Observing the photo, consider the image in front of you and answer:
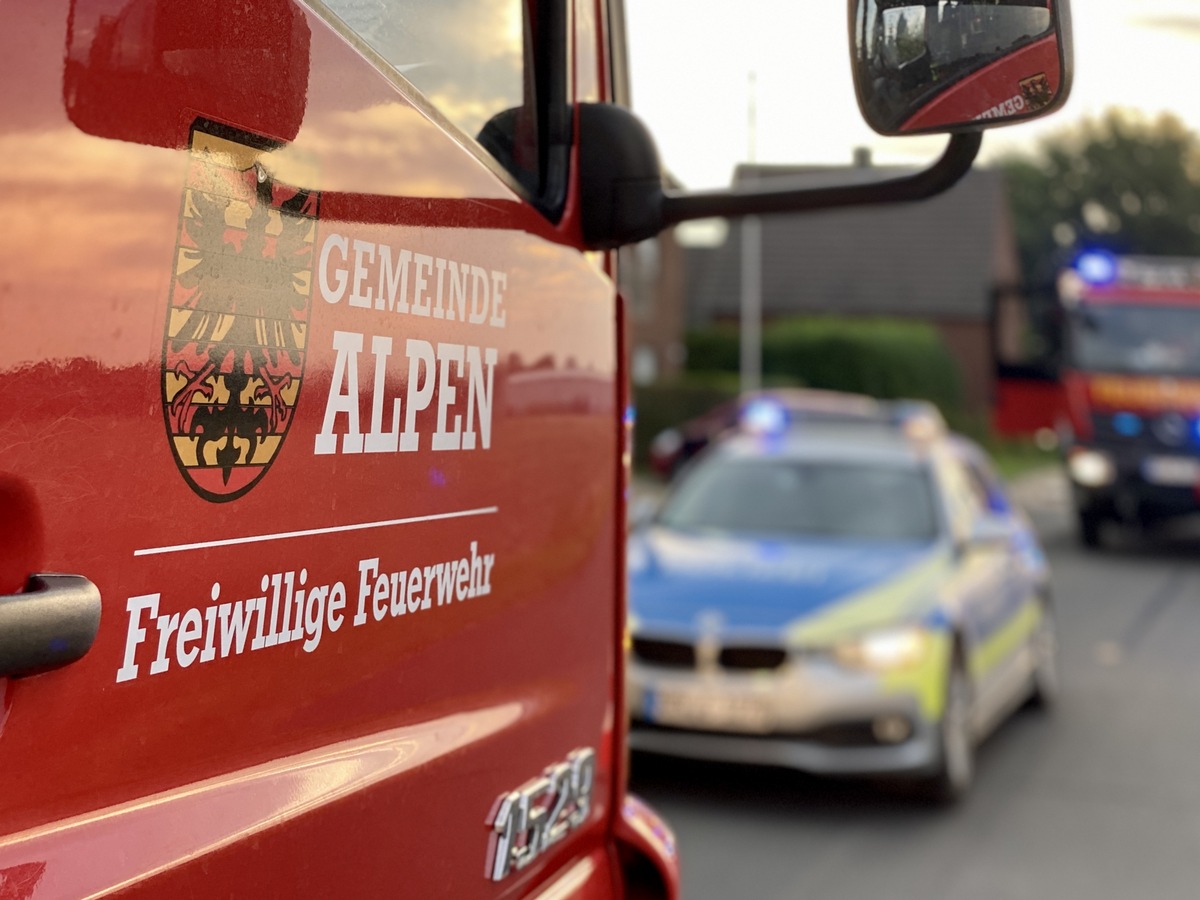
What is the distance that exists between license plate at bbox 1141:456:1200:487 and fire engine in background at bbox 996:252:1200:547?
11 millimetres

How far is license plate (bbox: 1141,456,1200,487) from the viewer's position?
18234 millimetres

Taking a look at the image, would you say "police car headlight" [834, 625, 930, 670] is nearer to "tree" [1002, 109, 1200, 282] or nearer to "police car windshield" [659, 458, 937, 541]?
"police car windshield" [659, 458, 937, 541]

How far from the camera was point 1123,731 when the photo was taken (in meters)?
8.80

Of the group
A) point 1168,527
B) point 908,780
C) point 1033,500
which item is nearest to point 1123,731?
point 908,780

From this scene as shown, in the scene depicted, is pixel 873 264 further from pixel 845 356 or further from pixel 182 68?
pixel 182 68

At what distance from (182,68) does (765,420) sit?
25.2 ft

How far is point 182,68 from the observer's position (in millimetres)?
1531

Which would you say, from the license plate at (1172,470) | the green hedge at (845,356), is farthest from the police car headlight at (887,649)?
the green hedge at (845,356)

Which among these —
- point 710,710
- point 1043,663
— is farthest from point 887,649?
point 1043,663

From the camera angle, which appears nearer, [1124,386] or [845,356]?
[1124,386]

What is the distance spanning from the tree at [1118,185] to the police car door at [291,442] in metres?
21.2

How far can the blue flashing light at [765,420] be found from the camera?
357 inches

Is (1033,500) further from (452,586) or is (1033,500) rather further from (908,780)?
(452,586)

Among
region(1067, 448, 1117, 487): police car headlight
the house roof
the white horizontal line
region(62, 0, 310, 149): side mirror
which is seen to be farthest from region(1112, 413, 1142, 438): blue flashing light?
the house roof
